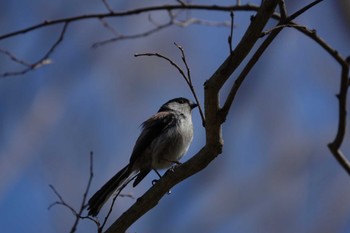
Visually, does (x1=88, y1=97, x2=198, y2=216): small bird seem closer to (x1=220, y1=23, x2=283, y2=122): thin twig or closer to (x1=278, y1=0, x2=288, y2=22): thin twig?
(x1=220, y1=23, x2=283, y2=122): thin twig

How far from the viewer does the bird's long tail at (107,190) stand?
466cm

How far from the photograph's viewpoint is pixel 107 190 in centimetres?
492

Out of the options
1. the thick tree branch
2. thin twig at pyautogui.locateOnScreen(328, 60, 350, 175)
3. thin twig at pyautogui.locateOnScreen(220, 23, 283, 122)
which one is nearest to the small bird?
the thick tree branch

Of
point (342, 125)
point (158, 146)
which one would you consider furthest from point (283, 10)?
point (158, 146)

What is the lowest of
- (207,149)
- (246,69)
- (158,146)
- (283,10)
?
(207,149)

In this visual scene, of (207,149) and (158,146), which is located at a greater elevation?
(158,146)

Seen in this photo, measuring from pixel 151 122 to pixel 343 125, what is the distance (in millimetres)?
3974

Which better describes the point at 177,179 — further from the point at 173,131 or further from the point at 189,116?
the point at 189,116

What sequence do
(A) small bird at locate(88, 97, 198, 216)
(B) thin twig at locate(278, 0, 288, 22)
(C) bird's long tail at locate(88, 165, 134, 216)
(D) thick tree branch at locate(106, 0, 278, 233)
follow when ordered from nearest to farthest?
(D) thick tree branch at locate(106, 0, 278, 233)
(B) thin twig at locate(278, 0, 288, 22)
(C) bird's long tail at locate(88, 165, 134, 216)
(A) small bird at locate(88, 97, 198, 216)

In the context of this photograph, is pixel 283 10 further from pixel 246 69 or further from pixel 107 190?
pixel 107 190

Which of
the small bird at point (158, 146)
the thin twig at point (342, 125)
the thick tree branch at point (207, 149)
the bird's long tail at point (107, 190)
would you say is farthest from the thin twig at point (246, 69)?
the small bird at point (158, 146)

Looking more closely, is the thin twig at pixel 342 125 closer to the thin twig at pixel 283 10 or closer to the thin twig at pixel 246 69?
the thin twig at pixel 246 69

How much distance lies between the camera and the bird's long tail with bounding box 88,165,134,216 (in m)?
4.66

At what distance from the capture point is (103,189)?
490cm
